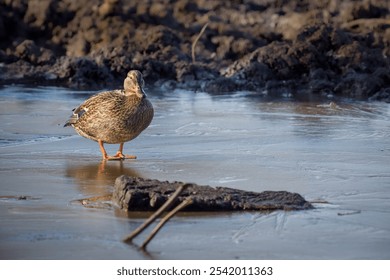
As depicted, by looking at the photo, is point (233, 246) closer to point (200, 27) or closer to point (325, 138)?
point (325, 138)

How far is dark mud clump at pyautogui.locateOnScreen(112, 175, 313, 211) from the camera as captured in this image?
6.54 m

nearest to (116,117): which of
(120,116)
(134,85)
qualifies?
(120,116)

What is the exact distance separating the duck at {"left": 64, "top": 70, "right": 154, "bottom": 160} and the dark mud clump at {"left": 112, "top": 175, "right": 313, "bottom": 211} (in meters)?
2.25

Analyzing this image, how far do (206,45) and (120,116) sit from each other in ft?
31.7

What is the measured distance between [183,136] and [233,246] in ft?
14.9

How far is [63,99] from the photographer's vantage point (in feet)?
45.8

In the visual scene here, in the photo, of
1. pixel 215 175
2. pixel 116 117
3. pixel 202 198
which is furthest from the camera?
pixel 116 117

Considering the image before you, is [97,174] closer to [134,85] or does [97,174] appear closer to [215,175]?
[215,175]

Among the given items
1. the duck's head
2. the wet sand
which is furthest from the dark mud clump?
the duck's head

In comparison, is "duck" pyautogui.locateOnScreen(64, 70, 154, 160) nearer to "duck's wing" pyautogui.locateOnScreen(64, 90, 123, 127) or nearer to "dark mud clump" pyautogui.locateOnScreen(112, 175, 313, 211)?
"duck's wing" pyautogui.locateOnScreen(64, 90, 123, 127)

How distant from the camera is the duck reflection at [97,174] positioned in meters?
7.41

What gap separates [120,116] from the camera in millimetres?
9195

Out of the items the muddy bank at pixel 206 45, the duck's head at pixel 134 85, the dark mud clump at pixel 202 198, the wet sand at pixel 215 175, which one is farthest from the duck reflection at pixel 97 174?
the muddy bank at pixel 206 45

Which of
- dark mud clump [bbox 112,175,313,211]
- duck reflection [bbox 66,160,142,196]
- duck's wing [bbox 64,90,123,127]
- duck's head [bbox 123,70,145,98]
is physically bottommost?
duck reflection [bbox 66,160,142,196]
